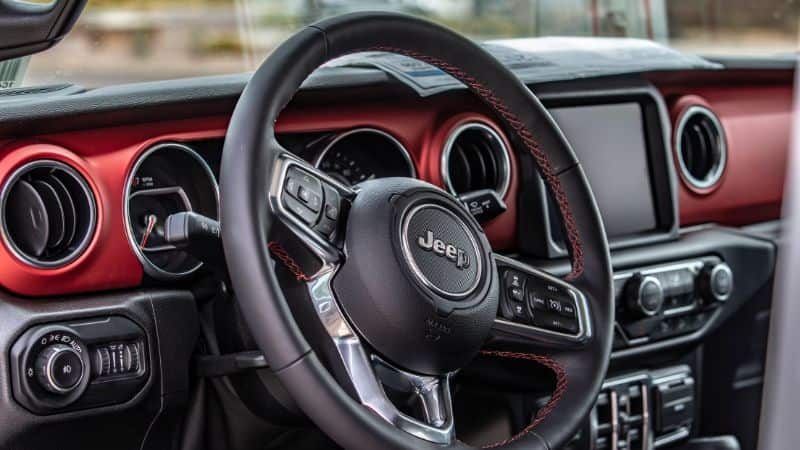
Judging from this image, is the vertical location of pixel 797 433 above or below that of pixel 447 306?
above

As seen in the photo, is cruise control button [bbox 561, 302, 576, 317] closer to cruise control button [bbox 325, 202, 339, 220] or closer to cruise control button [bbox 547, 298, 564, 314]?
cruise control button [bbox 547, 298, 564, 314]

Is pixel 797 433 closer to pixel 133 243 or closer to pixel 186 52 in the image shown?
pixel 133 243

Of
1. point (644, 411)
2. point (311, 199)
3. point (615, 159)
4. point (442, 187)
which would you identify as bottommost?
Result: point (644, 411)

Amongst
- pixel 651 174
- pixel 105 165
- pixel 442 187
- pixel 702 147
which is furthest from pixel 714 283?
pixel 105 165

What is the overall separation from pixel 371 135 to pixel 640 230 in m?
0.73

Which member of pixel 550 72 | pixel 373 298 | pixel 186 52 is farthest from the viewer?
pixel 186 52

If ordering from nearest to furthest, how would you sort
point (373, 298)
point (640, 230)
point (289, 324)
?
point (289, 324)
point (373, 298)
point (640, 230)

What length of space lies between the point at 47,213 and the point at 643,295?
117 centimetres

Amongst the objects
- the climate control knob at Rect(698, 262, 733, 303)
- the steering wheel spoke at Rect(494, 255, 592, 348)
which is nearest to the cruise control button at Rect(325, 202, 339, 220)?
the steering wheel spoke at Rect(494, 255, 592, 348)

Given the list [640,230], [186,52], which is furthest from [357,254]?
[186,52]

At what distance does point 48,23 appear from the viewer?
162 centimetres

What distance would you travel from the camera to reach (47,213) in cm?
170

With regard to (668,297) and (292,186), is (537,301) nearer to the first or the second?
(292,186)

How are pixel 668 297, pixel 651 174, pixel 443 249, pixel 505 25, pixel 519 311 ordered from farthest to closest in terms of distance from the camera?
pixel 505 25 → pixel 651 174 → pixel 668 297 → pixel 519 311 → pixel 443 249
